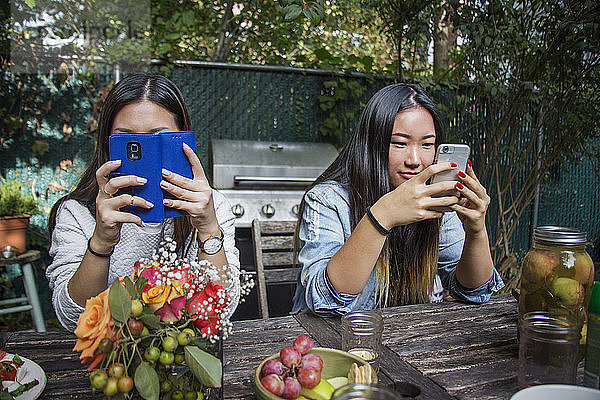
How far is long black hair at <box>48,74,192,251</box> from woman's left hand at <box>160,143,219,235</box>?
0.35 m

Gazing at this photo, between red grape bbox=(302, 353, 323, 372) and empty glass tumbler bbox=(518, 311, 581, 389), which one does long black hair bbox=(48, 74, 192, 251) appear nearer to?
red grape bbox=(302, 353, 323, 372)

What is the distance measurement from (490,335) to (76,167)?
9.93 feet

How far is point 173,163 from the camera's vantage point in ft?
3.67

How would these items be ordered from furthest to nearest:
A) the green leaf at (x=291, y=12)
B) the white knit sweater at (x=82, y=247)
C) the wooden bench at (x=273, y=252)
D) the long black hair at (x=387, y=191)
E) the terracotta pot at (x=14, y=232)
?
the terracotta pot at (x=14, y=232)
the wooden bench at (x=273, y=252)
the long black hair at (x=387, y=191)
the white knit sweater at (x=82, y=247)
the green leaf at (x=291, y=12)

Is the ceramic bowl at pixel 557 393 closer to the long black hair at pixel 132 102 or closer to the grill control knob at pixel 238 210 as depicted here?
the long black hair at pixel 132 102

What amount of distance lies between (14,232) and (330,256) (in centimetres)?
223

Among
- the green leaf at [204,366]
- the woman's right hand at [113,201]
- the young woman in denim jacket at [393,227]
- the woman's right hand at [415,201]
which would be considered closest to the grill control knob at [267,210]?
the young woman in denim jacket at [393,227]

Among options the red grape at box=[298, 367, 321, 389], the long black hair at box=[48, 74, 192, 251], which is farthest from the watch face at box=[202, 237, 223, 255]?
the red grape at box=[298, 367, 321, 389]

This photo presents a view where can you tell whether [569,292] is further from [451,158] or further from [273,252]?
[273,252]

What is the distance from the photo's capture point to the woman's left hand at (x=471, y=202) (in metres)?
1.27

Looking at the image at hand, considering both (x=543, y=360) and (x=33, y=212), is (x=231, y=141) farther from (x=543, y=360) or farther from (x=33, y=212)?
(x=543, y=360)

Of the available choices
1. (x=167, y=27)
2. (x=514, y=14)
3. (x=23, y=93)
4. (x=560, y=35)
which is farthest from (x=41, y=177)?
(x=560, y=35)

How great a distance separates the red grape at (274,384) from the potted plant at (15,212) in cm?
260

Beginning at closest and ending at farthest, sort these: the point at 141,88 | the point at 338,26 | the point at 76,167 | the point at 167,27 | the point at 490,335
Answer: the point at 490,335
the point at 141,88
the point at 76,167
the point at 167,27
the point at 338,26
